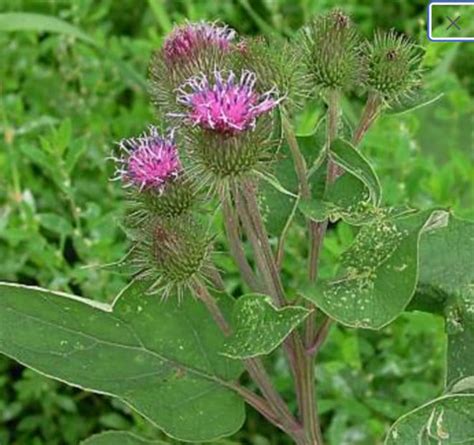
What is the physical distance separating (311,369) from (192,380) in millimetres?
160

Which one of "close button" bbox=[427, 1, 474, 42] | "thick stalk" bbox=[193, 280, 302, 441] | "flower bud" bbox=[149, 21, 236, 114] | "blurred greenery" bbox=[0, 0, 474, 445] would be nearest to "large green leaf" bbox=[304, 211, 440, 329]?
"thick stalk" bbox=[193, 280, 302, 441]

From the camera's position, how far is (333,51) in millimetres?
1495

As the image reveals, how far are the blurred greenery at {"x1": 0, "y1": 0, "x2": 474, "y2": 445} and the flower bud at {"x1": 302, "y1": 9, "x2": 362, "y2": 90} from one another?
23.5 inches

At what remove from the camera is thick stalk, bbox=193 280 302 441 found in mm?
1580

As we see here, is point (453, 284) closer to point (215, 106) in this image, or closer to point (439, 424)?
point (439, 424)

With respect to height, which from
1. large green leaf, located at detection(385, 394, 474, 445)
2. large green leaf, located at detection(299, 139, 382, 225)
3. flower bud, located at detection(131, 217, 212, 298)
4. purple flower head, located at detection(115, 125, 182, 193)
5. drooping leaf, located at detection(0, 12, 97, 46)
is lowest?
large green leaf, located at detection(385, 394, 474, 445)

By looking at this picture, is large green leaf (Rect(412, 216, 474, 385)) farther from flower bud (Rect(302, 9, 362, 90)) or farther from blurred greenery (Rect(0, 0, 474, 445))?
blurred greenery (Rect(0, 0, 474, 445))

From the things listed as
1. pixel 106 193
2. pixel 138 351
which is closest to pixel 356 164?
pixel 138 351

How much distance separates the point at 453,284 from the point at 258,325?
33 cm

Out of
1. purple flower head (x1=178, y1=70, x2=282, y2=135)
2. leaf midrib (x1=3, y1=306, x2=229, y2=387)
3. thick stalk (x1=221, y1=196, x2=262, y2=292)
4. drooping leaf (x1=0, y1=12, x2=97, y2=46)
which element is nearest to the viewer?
purple flower head (x1=178, y1=70, x2=282, y2=135)

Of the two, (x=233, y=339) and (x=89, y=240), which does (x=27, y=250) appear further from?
(x=233, y=339)

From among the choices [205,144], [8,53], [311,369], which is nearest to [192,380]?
[311,369]

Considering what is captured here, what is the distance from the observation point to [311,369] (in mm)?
1631

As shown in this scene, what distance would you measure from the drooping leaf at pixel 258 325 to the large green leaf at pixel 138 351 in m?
0.14
